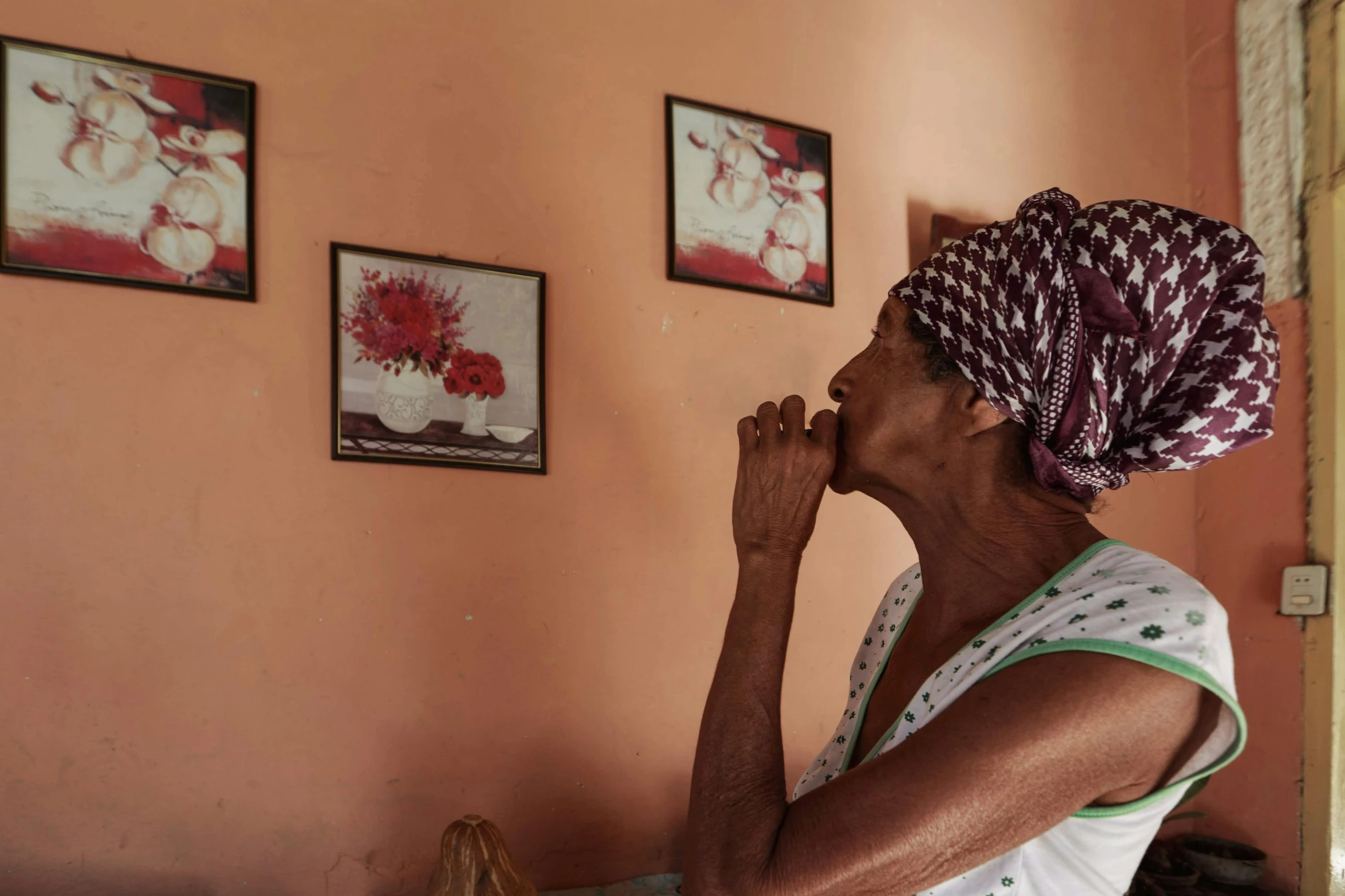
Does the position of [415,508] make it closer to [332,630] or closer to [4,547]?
[332,630]

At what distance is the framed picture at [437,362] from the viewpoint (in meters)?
Result: 1.68

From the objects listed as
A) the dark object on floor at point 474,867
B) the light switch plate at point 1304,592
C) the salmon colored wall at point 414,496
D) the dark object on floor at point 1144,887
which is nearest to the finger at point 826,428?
the salmon colored wall at point 414,496

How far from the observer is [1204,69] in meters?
2.59

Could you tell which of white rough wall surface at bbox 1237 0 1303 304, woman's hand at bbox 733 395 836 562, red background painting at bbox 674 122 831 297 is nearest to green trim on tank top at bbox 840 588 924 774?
woman's hand at bbox 733 395 836 562

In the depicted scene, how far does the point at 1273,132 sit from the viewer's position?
7.80ft

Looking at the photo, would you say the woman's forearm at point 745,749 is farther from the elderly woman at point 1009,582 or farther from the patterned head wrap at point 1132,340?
the patterned head wrap at point 1132,340

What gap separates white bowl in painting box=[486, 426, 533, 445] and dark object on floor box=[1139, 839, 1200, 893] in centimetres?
164

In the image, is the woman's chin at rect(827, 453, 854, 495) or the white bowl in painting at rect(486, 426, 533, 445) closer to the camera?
the woman's chin at rect(827, 453, 854, 495)

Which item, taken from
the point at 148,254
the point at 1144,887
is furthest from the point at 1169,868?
the point at 148,254

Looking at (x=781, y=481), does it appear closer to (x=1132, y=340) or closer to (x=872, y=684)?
(x=872, y=684)

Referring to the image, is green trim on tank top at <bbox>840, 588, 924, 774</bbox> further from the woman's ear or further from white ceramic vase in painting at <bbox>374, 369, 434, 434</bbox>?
white ceramic vase in painting at <bbox>374, 369, 434, 434</bbox>

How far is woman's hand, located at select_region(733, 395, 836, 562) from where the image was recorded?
121 centimetres

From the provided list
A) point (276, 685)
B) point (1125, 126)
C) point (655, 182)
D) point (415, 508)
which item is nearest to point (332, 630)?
point (276, 685)

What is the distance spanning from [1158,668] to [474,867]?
3.51 ft
